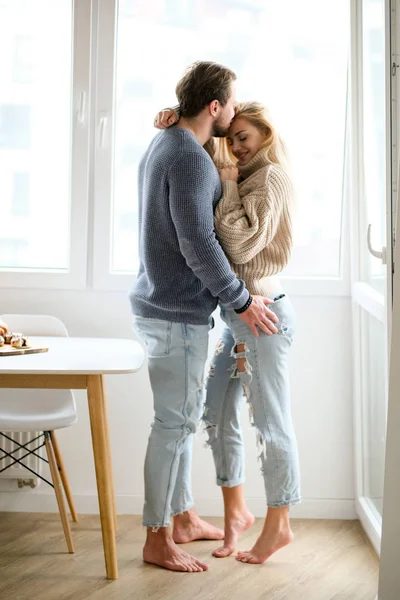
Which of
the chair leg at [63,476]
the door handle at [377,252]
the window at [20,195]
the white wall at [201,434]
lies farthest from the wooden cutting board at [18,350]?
the door handle at [377,252]

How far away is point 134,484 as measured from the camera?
3238mm

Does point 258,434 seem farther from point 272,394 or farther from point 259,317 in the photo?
point 259,317

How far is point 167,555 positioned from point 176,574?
0.07m

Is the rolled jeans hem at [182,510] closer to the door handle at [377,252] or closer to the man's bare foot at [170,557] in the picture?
the man's bare foot at [170,557]

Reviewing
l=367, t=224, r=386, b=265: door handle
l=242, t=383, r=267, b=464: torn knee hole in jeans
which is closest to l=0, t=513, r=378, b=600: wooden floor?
l=242, t=383, r=267, b=464: torn knee hole in jeans

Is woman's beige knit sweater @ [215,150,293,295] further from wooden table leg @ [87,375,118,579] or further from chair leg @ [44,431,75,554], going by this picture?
chair leg @ [44,431,75,554]

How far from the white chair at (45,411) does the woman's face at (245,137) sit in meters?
0.90

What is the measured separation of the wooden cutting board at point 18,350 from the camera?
103 inches

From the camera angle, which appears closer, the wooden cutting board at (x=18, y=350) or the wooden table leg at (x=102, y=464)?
the wooden table leg at (x=102, y=464)

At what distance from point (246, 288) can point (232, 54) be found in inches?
39.3

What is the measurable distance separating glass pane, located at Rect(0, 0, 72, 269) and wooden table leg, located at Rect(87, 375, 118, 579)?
0.90m

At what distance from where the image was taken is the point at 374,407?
289cm

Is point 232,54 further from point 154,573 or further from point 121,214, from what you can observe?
point 154,573

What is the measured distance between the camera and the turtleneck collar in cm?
270
